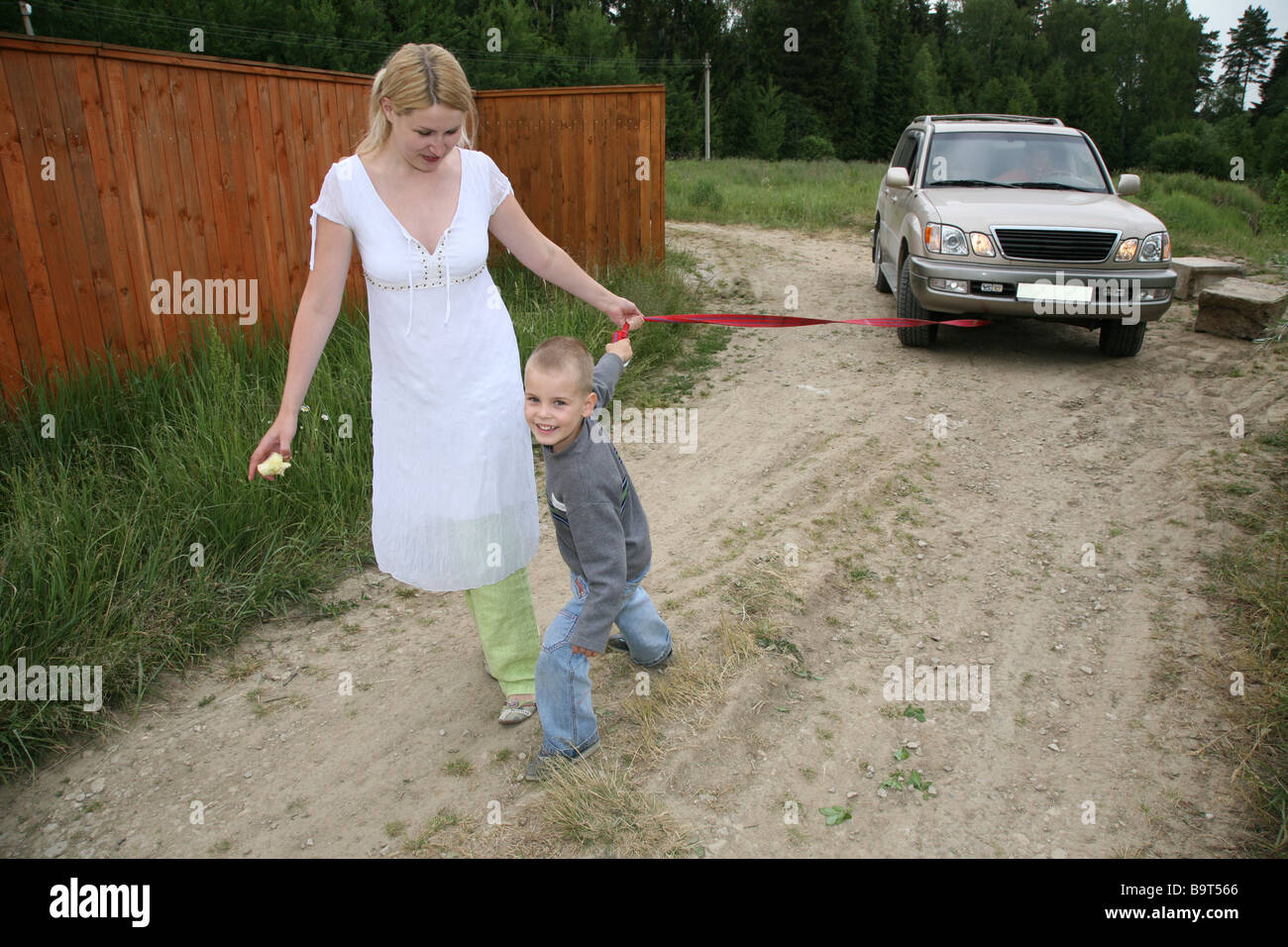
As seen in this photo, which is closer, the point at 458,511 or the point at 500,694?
the point at 458,511

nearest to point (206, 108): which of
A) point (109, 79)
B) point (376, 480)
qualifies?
point (109, 79)

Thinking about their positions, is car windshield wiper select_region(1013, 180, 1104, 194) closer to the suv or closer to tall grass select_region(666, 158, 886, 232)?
the suv

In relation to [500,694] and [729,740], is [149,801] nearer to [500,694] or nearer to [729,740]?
[500,694]

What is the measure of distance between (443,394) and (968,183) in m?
6.82

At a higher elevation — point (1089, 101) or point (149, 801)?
point (1089, 101)

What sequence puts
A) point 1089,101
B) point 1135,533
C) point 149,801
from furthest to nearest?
1. point 1089,101
2. point 1135,533
3. point 149,801

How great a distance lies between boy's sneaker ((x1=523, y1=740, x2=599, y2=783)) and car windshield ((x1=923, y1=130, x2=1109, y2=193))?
22.8 ft

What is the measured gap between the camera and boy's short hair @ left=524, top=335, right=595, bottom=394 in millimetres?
2643

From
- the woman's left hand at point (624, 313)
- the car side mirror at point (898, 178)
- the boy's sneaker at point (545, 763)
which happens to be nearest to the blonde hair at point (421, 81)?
the woman's left hand at point (624, 313)

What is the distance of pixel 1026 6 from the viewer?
8406cm

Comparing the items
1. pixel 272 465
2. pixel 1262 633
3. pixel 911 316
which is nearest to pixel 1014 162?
pixel 911 316

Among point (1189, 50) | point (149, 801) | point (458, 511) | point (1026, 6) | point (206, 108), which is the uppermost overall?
point (1026, 6)

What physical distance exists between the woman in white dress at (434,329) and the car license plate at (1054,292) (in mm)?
4911

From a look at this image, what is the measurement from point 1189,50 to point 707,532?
88.5 m
